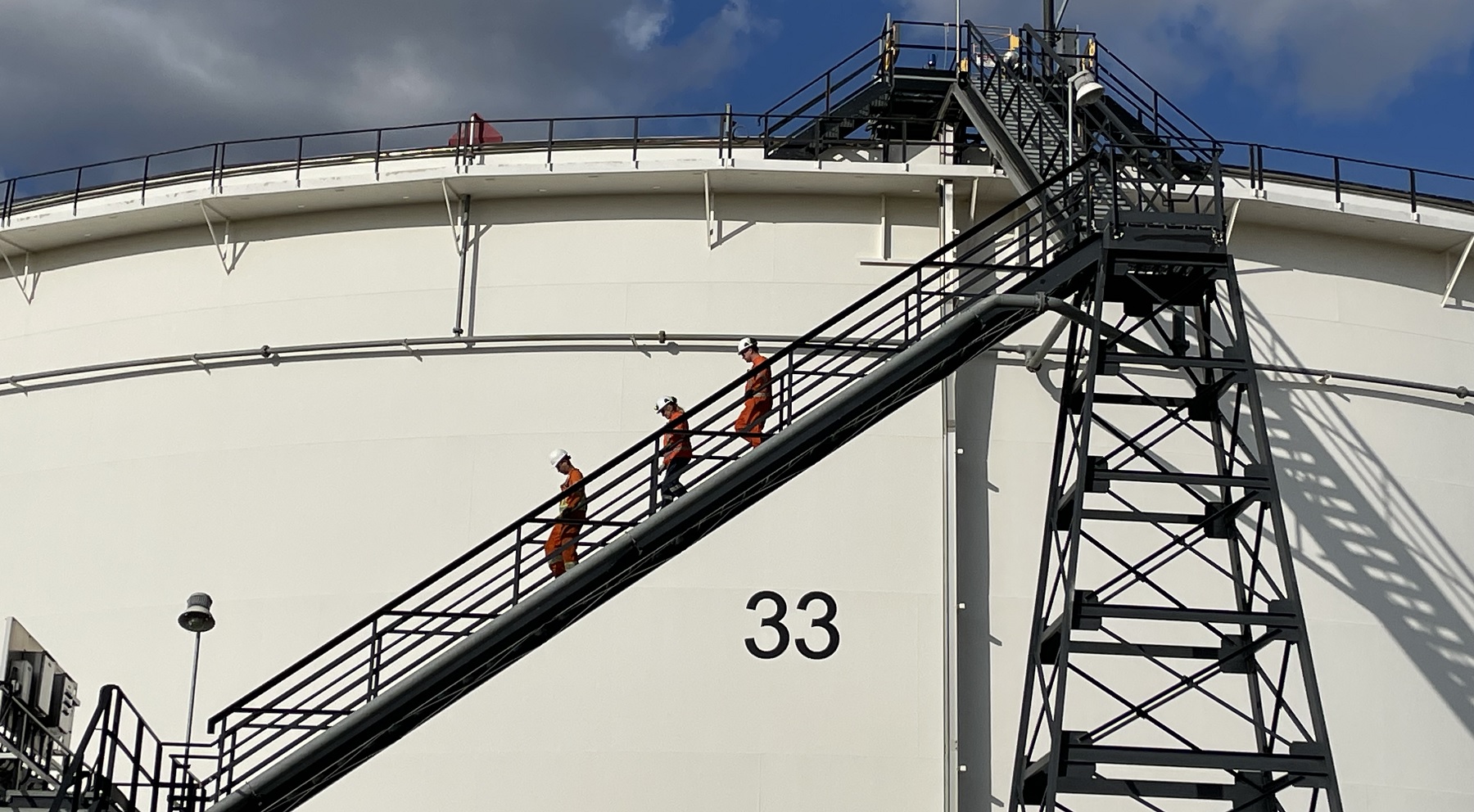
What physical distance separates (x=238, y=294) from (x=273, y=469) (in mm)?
2729

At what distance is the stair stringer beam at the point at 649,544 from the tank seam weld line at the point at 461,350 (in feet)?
12.4

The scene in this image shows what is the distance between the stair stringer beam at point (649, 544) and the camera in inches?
563

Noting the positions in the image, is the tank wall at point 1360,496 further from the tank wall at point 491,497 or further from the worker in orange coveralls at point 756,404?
the worker in orange coveralls at point 756,404

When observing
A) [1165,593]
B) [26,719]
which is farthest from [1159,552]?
[26,719]

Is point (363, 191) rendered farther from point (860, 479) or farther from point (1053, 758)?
point (1053, 758)

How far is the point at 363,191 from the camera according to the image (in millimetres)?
21797

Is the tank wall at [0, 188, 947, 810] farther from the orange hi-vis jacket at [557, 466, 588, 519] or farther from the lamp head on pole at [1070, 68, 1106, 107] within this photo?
the lamp head on pole at [1070, 68, 1106, 107]

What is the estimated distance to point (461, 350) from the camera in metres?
21.2

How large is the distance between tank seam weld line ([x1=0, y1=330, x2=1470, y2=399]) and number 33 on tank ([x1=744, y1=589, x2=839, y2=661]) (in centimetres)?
316

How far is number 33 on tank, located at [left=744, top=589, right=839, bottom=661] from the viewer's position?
19500mm

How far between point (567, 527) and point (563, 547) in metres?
1.30

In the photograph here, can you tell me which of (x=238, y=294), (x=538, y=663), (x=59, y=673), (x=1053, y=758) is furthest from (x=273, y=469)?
(x=1053, y=758)

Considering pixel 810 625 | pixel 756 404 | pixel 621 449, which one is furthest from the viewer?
pixel 621 449

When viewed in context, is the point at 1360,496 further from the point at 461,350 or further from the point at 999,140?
the point at 461,350
